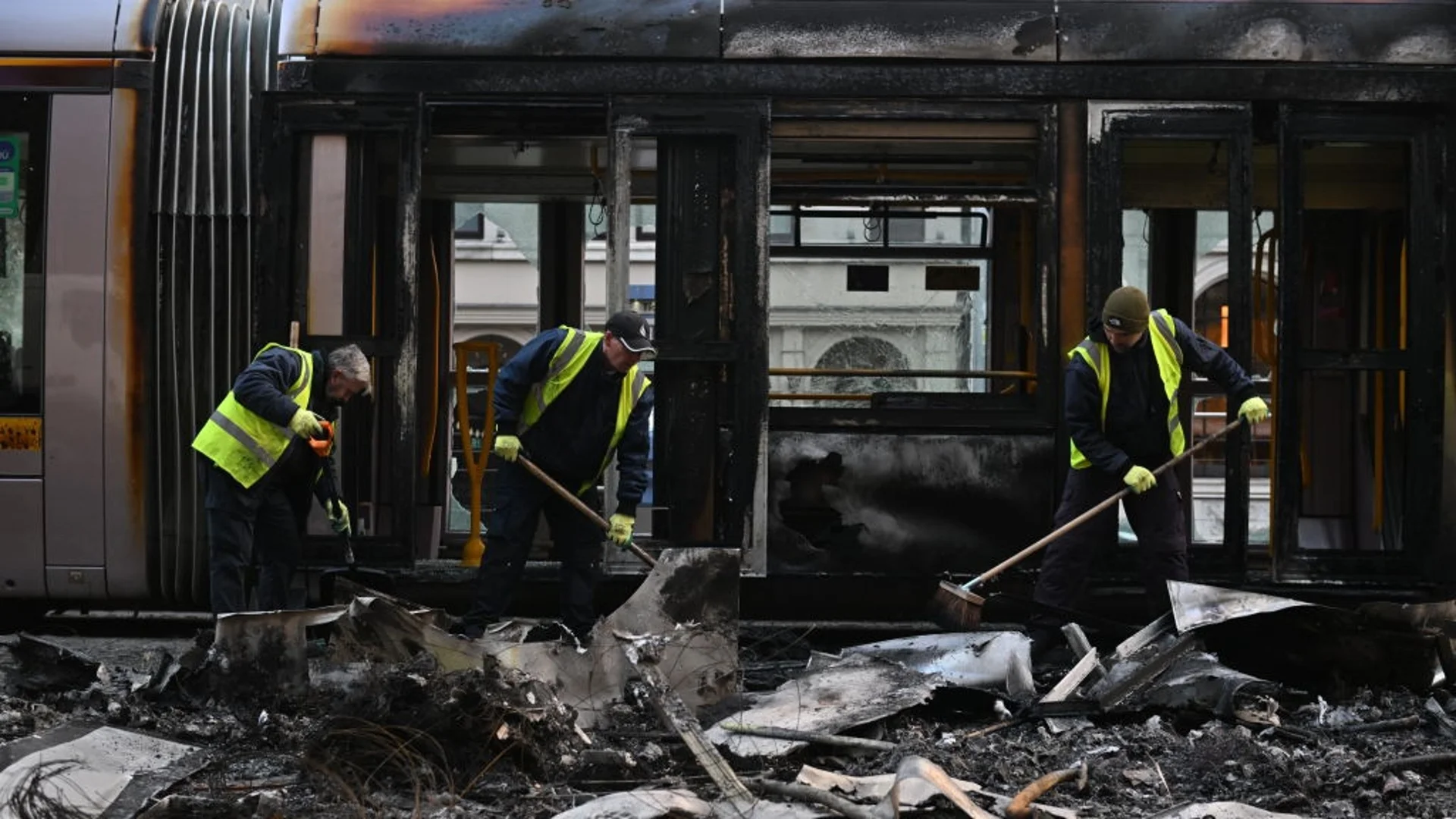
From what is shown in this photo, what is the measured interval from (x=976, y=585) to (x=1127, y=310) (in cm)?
131

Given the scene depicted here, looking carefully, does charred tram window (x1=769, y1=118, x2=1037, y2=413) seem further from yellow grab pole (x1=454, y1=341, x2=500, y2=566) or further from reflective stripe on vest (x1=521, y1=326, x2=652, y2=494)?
yellow grab pole (x1=454, y1=341, x2=500, y2=566)

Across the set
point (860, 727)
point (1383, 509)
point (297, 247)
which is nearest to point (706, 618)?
point (860, 727)

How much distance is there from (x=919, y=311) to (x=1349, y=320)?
2473 millimetres

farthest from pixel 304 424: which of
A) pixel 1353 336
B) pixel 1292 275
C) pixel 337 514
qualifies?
pixel 1353 336

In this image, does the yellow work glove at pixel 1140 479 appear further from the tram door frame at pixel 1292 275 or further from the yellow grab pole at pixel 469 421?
the yellow grab pole at pixel 469 421

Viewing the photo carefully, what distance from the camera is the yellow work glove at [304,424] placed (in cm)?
745

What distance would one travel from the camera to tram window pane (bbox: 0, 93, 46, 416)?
8.34 m

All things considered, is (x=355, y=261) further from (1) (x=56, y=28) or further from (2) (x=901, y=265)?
(2) (x=901, y=265)

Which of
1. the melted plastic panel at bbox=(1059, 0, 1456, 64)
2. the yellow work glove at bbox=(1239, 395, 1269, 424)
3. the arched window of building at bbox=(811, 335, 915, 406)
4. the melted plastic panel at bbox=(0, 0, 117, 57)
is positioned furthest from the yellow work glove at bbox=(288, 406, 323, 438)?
the yellow work glove at bbox=(1239, 395, 1269, 424)

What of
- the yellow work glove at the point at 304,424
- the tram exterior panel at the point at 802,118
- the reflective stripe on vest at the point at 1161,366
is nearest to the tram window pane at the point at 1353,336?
the tram exterior panel at the point at 802,118

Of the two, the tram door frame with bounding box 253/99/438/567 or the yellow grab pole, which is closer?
the tram door frame with bounding box 253/99/438/567

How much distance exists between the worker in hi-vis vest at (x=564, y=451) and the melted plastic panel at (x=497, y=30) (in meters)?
1.21

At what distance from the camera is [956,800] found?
5.04 metres

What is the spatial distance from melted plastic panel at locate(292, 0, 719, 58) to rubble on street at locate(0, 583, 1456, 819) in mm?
2414
